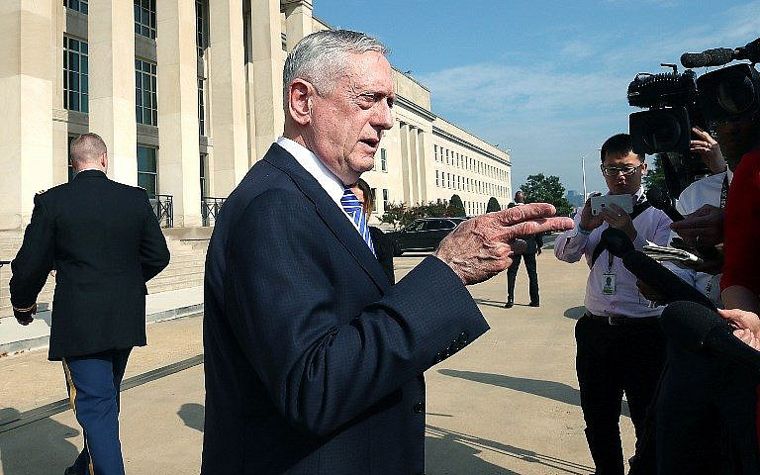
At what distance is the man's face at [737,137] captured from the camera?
197 centimetres

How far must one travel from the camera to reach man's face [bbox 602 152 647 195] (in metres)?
3.47

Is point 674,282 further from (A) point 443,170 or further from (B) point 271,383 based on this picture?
(A) point 443,170

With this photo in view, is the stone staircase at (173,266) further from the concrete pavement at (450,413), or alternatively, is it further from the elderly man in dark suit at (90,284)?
the elderly man in dark suit at (90,284)

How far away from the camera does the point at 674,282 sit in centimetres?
165

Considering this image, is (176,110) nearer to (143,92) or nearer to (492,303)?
(143,92)

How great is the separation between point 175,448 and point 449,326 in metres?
3.59

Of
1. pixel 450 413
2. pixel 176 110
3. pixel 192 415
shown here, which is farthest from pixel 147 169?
pixel 450 413

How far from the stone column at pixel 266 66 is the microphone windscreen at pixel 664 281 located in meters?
26.2

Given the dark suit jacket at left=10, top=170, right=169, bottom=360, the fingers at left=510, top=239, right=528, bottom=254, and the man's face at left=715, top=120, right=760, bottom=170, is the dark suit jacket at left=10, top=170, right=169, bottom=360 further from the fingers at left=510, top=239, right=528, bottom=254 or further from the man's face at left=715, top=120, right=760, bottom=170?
the man's face at left=715, top=120, right=760, bottom=170

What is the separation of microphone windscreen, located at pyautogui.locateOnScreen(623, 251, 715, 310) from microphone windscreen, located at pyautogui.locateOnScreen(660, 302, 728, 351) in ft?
0.65

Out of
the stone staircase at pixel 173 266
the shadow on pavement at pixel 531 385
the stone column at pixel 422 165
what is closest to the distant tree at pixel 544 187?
the stone column at pixel 422 165

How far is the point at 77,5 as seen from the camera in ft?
72.0

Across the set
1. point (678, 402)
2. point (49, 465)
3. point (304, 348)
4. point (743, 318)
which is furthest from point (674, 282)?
point (49, 465)

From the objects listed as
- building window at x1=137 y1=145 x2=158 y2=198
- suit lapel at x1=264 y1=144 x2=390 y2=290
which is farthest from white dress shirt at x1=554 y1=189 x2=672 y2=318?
building window at x1=137 y1=145 x2=158 y2=198
